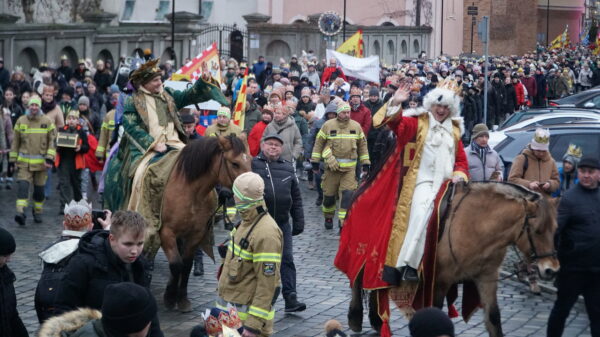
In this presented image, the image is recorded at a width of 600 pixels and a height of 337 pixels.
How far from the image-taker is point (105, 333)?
18.9ft

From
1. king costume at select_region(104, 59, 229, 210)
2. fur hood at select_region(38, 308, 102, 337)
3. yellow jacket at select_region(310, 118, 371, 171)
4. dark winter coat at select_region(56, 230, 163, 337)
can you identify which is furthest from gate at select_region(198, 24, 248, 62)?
fur hood at select_region(38, 308, 102, 337)

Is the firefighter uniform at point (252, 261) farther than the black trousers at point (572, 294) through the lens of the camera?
No

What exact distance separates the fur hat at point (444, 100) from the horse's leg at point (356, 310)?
64.3 inches

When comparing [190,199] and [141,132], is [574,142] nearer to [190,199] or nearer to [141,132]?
[141,132]

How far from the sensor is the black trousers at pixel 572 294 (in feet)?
31.6

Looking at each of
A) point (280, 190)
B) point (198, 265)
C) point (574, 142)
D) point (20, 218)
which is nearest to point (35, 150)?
point (20, 218)

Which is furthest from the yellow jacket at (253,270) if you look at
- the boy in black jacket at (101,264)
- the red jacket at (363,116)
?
the red jacket at (363,116)

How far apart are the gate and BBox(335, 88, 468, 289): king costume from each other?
102ft

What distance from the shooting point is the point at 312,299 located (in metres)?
12.3

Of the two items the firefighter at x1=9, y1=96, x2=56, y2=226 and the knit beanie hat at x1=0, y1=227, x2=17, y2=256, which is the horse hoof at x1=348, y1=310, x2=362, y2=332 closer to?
the knit beanie hat at x1=0, y1=227, x2=17, y2=256

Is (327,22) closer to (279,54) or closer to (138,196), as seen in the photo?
(279,54)

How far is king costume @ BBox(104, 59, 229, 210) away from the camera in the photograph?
12.0 metres

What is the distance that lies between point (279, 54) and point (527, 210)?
3603 cm

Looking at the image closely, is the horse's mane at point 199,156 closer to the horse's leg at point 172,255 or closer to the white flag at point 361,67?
the horse's leg at point 172,255
